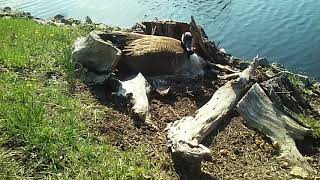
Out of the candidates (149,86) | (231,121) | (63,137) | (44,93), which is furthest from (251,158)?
(44,93)

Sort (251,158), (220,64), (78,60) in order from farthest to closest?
1. (220,64)
2. (78,60)
3. (251,158)

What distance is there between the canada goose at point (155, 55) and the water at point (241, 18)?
6430 millimetres

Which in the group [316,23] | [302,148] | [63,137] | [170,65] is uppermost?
[63,137]

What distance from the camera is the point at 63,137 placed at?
17.9 feet

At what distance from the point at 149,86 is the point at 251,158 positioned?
2092 millimetres

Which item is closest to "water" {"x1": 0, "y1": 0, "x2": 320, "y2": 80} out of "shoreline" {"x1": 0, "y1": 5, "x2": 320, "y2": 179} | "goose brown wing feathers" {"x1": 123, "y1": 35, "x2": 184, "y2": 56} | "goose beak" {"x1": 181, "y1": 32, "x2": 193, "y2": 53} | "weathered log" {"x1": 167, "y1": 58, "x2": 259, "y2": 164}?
"goose beak" {"x1": 181, "y1": 32, "x2": 193, "y2": 53}

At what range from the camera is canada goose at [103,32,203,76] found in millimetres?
8000

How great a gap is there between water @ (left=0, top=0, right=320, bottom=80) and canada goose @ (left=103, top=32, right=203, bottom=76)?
21.1 ft

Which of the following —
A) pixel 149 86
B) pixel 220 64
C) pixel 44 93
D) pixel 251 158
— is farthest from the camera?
pixel 220 64

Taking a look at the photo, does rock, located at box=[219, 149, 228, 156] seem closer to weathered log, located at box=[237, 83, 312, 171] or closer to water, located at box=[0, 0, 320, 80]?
weathered log, located at box=[237, 83, 312, 171]

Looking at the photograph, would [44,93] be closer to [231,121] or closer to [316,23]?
[231,121]

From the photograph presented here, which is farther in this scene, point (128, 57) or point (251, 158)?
point (128, 57)

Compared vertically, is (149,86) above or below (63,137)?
below

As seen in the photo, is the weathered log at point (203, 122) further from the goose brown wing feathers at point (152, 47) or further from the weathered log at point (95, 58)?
the weathered log at point (95, 58)
